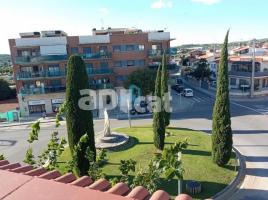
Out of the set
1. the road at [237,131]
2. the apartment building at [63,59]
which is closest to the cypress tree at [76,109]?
the road at [237,131]

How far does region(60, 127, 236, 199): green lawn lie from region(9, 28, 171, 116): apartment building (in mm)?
15912

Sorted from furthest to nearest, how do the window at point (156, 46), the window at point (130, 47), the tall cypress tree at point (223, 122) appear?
the window at point (156, 46)
the window at point (130, 47)
the tall cypress tree at point (223, 122)

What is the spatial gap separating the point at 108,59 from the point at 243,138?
78.7 feet

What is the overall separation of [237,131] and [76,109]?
17.3 meters

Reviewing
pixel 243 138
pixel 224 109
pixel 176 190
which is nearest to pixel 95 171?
pixel 176 190

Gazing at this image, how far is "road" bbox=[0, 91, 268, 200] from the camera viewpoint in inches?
694

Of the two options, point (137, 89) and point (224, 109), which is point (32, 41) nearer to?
point (137, 89)

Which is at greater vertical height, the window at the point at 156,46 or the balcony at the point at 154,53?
the window at the point at 156,46

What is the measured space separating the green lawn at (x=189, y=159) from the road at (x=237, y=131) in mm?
1366

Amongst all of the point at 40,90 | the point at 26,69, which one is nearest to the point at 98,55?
the point at 40,90

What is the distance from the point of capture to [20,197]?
A: 11.9 ft

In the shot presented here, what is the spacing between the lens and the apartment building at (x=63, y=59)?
4072 cm

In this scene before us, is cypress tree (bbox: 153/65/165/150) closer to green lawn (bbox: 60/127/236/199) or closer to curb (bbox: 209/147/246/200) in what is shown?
green lawn (bbox: 60/127/236/199)

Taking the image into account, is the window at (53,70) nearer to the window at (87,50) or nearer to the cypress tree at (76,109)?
the window at (87,50)
